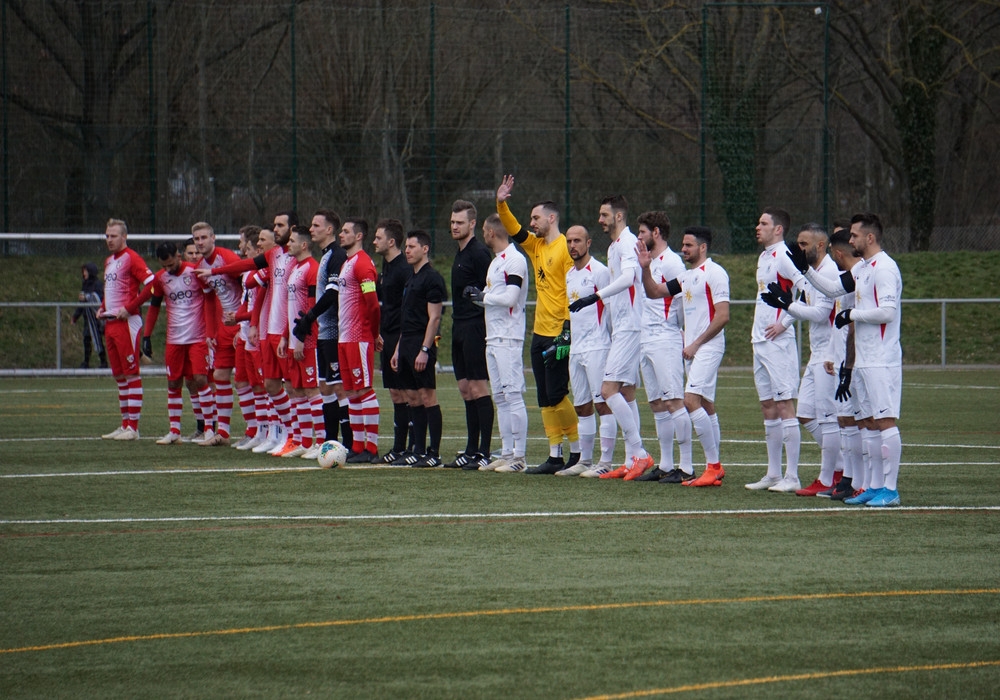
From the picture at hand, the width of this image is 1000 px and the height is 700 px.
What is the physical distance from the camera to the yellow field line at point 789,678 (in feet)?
16.8

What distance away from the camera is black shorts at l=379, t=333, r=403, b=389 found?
12.5 meters

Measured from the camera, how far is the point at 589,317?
11.4 metres

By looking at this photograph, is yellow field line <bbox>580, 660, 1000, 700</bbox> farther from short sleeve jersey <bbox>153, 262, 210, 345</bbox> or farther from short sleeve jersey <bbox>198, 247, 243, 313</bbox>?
short sleeve jersey <bbox>153, 262, 210, 345</bbox>

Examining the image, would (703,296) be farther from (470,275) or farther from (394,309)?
(394,309)

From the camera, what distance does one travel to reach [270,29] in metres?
29.5

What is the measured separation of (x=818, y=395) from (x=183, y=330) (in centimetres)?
764

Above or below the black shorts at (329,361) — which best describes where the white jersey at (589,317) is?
above

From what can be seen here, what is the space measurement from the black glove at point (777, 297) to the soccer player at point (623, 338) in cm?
132

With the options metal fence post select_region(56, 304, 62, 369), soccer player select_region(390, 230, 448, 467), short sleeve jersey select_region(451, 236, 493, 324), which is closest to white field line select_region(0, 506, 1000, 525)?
soccer player select_region(390, 230, 448, 467)

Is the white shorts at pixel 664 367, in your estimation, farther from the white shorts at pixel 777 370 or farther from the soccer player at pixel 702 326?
the white shorts at pixel 777 370

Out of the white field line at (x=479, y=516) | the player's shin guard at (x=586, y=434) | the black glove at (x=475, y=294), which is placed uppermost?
the black glove at (x=475, y=294)

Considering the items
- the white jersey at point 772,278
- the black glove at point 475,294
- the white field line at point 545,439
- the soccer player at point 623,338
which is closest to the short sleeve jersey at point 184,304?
the white field line at point 545,439

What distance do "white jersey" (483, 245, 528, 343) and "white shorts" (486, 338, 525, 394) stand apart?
63 mm

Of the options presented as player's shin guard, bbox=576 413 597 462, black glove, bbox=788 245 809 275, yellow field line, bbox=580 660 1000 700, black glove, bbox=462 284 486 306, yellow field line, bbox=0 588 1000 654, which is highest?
black glove, bbox=788 245 809 275
